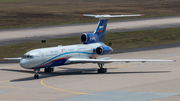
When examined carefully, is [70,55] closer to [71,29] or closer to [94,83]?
[94,83]

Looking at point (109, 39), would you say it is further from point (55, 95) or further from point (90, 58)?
point (55, 95)

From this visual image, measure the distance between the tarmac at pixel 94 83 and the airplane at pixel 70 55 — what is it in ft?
4.69

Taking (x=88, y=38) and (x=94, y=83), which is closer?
(x=94, y=83)

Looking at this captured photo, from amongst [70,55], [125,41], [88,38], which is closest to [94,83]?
[70,55]

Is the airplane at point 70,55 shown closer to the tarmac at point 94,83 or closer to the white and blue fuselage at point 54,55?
the white and blue fuselage at point 54,55

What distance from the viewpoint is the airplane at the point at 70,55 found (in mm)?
38062

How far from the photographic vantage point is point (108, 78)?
124 ft

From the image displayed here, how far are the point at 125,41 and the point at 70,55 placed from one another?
31836 millimetres

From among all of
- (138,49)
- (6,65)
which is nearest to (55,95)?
(6,65)

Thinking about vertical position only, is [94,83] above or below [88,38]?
below

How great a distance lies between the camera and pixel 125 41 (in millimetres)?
72000

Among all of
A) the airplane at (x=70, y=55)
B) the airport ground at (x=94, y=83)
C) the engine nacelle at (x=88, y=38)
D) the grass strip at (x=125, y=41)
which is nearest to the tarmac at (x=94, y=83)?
the airport ground at (x=94, y=83)

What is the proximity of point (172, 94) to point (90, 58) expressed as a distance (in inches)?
682

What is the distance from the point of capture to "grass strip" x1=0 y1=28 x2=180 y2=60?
61097 mm
